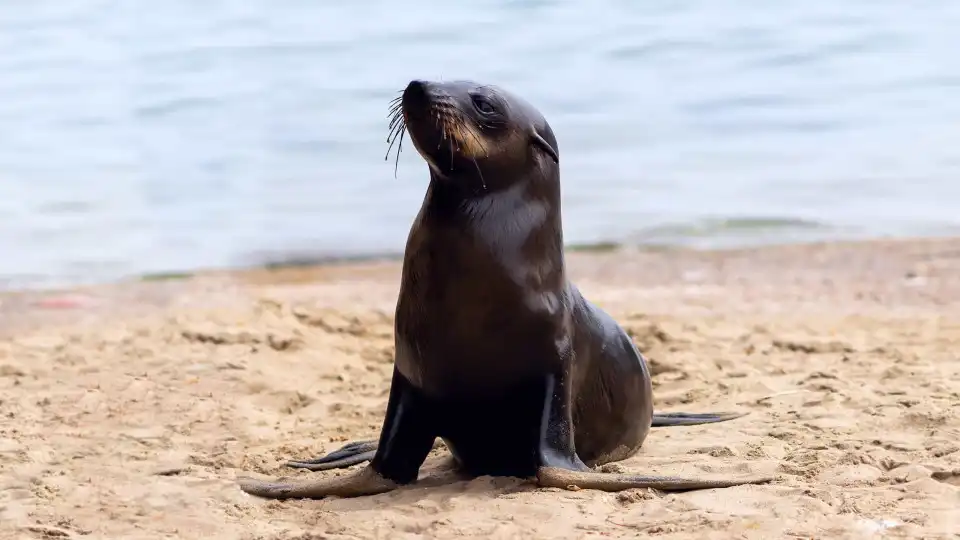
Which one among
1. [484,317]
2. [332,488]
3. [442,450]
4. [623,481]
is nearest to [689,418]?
[442,450]

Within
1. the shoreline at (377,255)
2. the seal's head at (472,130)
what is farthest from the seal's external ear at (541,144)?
the shoreline at (377,255)

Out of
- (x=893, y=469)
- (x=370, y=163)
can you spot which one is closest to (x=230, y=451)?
(x=893, y=469)

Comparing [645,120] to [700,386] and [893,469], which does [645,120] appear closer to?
[700,386]

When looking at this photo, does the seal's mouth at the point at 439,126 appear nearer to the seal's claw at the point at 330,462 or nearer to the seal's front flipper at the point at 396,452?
the seal's front flipper at the point at 396,452

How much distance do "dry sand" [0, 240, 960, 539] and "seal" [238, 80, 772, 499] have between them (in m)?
0.13

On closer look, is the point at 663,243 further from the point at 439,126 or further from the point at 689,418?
the point at 439,126

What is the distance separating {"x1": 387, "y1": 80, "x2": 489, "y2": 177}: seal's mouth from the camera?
12.3 feet

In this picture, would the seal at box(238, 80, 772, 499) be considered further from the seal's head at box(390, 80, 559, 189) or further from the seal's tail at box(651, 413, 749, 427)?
the seal's tail at box(651, 413, 749, 427)

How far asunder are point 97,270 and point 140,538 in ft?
23.3

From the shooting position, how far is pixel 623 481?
3.78 metres

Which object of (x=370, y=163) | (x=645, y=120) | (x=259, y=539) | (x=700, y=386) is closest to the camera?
(x=259, y=539)

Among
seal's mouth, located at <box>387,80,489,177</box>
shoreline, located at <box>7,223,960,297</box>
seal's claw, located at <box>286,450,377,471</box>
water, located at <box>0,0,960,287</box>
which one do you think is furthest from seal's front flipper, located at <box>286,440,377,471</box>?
water, located at <box>0,0,960,287</box>

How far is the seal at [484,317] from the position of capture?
3830 millimetres

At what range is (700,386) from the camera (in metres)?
5.69
